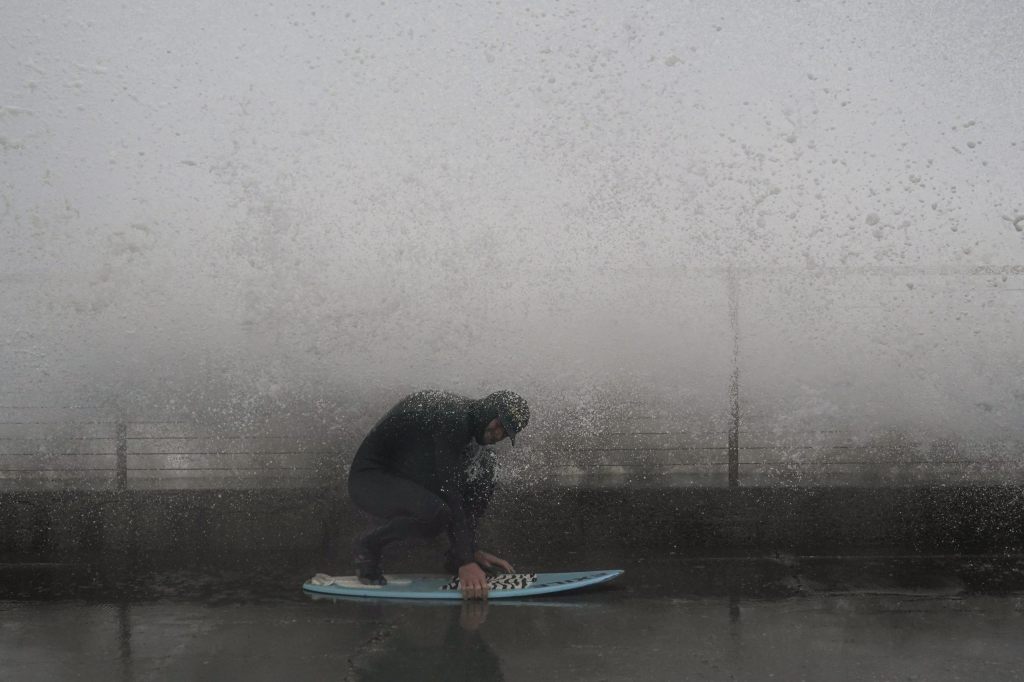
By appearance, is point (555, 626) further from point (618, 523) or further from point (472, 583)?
point (618, 523)

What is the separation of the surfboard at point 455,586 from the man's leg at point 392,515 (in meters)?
0.13

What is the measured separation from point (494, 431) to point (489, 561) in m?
0.81

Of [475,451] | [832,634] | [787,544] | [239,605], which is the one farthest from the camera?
[787,544]

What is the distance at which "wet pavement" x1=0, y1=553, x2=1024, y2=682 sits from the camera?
4.10 m

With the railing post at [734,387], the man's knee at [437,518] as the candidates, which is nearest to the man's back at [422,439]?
the man's knee at [437,518]

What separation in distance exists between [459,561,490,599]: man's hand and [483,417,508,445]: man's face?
674 mm

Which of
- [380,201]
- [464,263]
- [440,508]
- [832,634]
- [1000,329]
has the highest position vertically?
[380,201]

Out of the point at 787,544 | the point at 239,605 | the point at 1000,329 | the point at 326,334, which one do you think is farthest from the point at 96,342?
the point at 1000,329

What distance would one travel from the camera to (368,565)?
5500 millimetres

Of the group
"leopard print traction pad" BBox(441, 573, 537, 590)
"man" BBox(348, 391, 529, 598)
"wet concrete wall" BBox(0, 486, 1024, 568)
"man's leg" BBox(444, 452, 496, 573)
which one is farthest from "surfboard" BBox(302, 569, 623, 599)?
"wet concrete wall" BBox(0, 486, 1024, 568)

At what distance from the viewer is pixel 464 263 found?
308 inches

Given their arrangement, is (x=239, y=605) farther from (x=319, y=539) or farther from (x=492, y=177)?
(x=492, y=177)

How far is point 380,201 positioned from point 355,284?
104cm

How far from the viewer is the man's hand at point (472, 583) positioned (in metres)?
5.19
